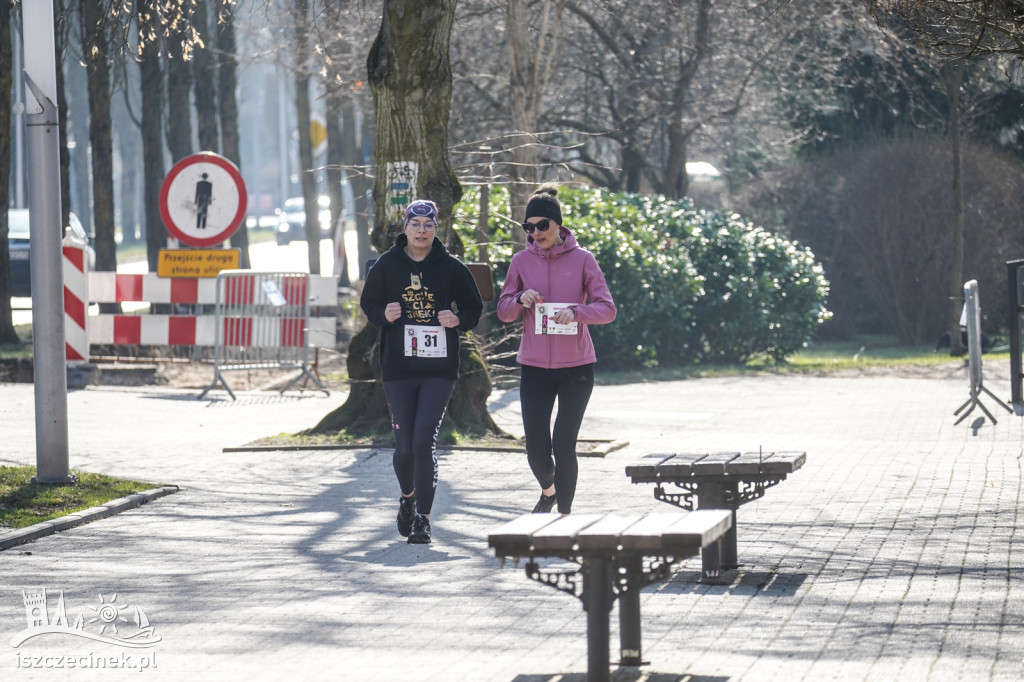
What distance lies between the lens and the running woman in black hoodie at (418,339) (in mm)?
8211

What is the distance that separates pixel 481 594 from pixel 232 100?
2494 cm

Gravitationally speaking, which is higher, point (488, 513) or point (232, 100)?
point (232, 100)

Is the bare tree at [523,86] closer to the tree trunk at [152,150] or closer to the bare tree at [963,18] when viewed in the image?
the bare tree at [963,18]

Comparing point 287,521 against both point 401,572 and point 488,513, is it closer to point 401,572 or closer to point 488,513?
point 488,513

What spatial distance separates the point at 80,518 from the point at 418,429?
2.04m

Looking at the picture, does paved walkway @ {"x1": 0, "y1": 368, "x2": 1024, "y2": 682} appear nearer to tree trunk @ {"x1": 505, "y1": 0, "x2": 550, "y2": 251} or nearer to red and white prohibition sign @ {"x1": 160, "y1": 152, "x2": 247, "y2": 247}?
red and white prohibition sign @ {"x1": 160, "y1": 152, "x2": 247, "y2": 247}

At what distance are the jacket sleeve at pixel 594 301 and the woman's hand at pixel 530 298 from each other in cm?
20

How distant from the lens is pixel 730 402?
1681 cm

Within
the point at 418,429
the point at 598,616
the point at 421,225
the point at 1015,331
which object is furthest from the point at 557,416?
the point at 1015,331

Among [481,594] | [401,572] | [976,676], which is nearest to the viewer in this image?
[976,676]

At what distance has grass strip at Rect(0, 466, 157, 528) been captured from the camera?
880cm

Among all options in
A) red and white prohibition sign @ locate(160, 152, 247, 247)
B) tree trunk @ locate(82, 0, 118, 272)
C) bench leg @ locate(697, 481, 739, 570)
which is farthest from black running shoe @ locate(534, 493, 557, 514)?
tree trunk @ locate(82, 0, 118, 272)


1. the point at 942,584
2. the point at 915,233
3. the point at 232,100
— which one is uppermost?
the point at 232,100

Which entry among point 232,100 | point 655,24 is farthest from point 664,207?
point 232,100
